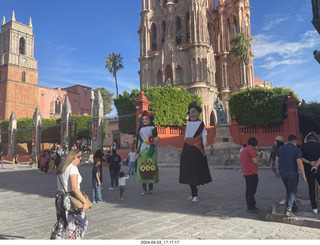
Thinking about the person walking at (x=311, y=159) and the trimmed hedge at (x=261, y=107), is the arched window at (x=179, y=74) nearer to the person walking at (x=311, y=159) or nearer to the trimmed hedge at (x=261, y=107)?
the trimmed hedge at (x=261, y=107)

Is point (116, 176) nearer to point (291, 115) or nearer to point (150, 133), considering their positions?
point (150, 133)

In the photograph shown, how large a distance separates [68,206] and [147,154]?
4147 mm

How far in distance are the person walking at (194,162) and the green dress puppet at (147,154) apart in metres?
1.05

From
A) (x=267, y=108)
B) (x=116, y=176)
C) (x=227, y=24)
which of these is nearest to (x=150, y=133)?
(x=116, y=176)

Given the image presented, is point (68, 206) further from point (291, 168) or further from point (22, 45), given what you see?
point (22, 45)

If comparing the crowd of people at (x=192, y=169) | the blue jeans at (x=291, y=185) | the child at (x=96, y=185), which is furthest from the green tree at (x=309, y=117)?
the child at (x=96, y=185)

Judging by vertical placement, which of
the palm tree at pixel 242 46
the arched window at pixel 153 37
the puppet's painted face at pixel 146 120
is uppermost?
the arched window at pixel 153 37

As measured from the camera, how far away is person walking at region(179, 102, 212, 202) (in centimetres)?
591

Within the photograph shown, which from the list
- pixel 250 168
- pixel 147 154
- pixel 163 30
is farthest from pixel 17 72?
pixel 250 168

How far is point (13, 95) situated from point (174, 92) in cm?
3611

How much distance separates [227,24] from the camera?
3944 centimetres

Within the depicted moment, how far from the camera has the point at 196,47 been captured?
3494 centimetres

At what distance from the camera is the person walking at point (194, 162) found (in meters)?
5.91

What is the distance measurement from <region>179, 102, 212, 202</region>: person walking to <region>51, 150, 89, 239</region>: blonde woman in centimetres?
325
